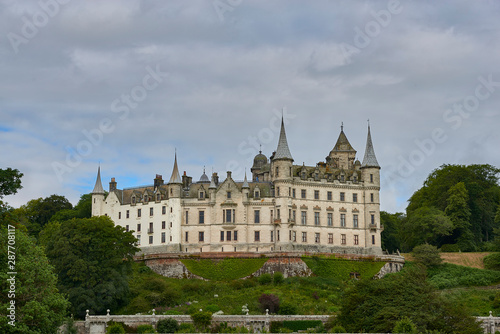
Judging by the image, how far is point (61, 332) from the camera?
5619cm

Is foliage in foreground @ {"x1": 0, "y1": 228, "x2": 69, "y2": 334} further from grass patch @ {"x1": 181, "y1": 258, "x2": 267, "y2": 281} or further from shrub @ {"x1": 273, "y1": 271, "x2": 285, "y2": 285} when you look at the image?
shrub @ {"x1": 273, "y1": 271, "x2": 285, "y2": 285}

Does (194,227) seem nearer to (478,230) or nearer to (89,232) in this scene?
(89,232)

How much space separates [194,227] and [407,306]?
106 ft

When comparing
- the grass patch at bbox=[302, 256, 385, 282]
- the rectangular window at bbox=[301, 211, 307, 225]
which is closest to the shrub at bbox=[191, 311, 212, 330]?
the grass patch at bbox=[302, 256, 385, 282]

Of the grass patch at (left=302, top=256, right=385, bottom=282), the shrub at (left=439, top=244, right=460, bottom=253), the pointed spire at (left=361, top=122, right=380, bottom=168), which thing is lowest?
the grass patch at (left=302, top=256, right=385, bottom=282)

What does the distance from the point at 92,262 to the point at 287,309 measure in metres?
14.9

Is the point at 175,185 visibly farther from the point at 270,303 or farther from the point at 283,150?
the point at 270,303

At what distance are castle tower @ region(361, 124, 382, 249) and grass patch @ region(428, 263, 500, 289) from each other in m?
6.69

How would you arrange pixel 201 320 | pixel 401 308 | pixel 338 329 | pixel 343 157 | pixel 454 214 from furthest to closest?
pixel 343 157, pixel 454 214, pixel 201 320, pixel 338 329, pixel 401 308

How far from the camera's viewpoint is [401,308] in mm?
50438

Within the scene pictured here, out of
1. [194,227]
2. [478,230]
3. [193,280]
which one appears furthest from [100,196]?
[478,230]

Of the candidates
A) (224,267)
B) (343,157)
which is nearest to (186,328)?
(224,267)

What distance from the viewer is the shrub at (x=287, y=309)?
204 feet

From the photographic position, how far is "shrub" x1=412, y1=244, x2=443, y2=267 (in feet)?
251
